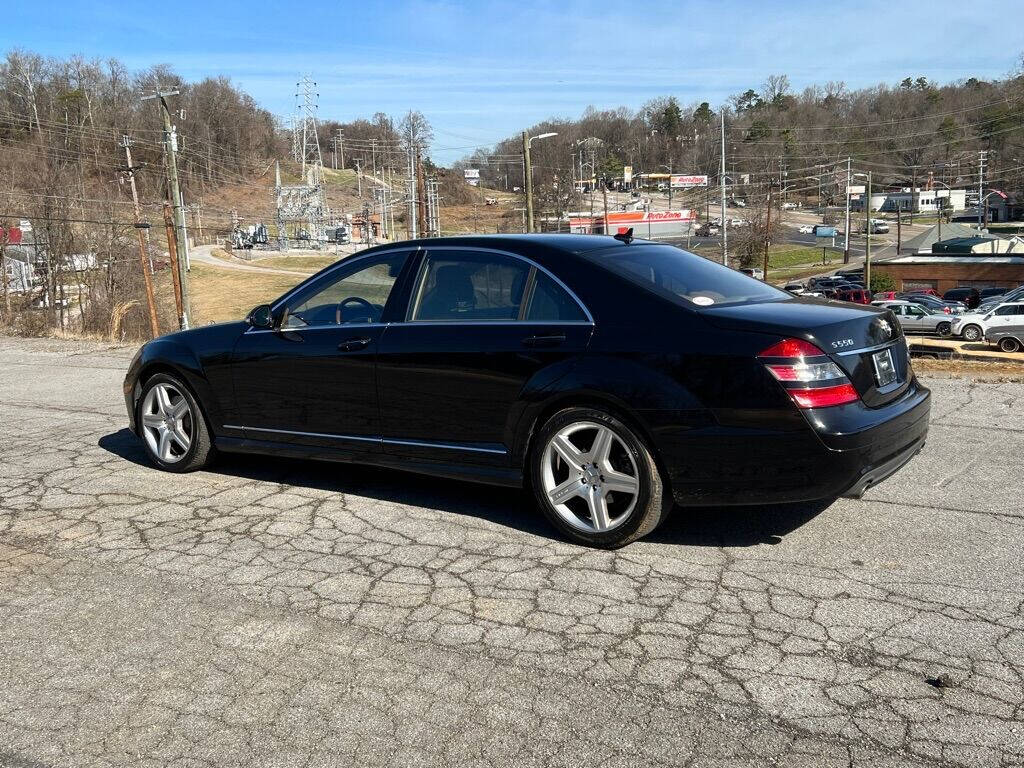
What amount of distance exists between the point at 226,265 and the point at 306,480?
8181 centimetres

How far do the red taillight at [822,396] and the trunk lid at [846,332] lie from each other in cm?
9

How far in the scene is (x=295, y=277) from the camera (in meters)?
72.1

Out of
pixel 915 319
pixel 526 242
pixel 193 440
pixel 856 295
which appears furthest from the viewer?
pixel 856 295

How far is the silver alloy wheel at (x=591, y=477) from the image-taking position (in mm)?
4410

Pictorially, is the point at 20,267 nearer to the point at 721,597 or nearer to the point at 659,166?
the point at 721,597

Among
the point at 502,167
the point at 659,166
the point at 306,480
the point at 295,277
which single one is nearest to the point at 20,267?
the point at 295,277

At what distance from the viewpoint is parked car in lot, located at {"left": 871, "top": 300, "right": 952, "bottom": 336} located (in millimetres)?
35531

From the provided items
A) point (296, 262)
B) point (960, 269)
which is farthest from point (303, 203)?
point (960, 269)

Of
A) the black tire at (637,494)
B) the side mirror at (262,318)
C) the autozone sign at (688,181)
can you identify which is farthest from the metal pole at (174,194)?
the autozone sign at (688,181)

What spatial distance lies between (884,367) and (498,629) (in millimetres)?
2321

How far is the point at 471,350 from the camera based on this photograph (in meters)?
4.83

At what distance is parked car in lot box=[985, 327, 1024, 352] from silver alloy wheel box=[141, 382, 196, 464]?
77.7 ft

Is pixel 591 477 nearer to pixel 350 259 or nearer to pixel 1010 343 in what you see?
pixel 350 259

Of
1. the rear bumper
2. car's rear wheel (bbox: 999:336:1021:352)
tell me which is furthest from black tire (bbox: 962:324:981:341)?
the rear bumper
